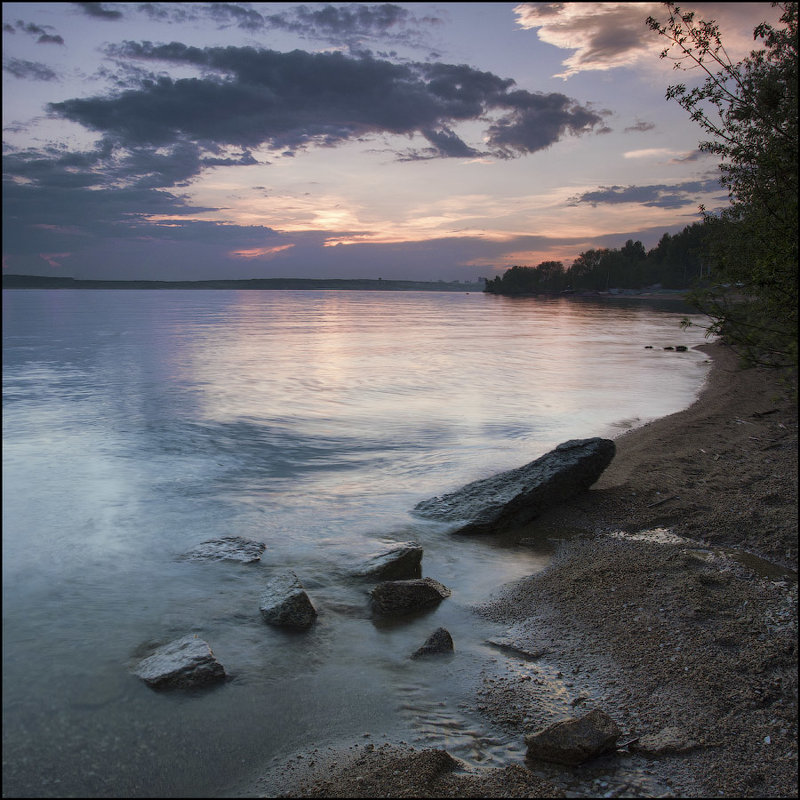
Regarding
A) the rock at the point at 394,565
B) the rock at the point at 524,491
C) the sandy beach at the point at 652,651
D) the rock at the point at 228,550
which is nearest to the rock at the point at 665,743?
the sandy beach at the point at 652,651

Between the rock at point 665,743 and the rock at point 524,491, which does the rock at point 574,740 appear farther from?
the rock at point 524,491

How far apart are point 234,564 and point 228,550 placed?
1.30 feet

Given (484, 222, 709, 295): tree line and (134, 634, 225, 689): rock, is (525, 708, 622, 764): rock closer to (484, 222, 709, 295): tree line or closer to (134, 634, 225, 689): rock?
(134, 634, 225, 689): rock

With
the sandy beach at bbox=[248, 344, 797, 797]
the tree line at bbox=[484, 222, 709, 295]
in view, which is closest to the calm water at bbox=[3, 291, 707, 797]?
the sandy beach at bbox=[248, 344, 797, 797]

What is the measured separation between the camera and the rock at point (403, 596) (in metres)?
6.08

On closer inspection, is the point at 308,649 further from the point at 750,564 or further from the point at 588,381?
the point at 588,381

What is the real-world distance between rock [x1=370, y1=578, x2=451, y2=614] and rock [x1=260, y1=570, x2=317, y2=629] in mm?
655

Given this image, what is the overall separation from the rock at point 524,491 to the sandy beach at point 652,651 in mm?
254

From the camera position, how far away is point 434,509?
9062mm

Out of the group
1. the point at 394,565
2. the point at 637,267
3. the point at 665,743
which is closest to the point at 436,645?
the point at 394,565

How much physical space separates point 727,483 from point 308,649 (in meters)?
6.55

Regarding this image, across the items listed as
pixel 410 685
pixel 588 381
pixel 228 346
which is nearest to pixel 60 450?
pixel 410 685

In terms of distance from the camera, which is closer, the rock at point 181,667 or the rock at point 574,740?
the rock at point 574,740

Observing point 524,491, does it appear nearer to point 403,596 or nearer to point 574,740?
point 403,596
